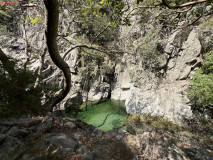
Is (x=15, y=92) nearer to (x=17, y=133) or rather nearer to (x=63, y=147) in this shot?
(x=17, y=133)

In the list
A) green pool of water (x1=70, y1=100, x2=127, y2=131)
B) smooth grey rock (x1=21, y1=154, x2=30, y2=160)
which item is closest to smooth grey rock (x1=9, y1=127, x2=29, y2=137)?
smooth grey rock (x1=21, y1=154, x2=30, y2=160)

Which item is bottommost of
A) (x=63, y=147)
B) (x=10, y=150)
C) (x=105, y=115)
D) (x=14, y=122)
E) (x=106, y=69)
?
(x=105, y=115)

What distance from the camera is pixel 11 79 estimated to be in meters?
2.30

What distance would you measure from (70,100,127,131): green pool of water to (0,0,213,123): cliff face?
4.06 feet

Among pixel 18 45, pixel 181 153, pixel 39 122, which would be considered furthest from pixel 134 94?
pixel 18 45

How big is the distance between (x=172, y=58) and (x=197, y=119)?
603 centimetres

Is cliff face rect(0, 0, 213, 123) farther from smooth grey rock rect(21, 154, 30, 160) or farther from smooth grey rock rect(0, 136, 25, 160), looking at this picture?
smooth grey rock rect(21, 154, 30, 160)

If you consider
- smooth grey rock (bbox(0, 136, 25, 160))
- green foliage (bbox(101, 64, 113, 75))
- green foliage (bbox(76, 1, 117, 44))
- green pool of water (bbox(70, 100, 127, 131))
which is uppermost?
green foliage (bbox(76, 1, 117, 44))

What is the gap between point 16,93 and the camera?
2.31m

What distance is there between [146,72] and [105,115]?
7.28 m

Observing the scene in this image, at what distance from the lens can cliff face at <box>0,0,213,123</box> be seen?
26.8 feet

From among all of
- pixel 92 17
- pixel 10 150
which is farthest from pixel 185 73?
pixel 10 150

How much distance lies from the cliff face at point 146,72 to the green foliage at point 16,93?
4.03 meters

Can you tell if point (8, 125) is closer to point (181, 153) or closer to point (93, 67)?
point (181, 153)
